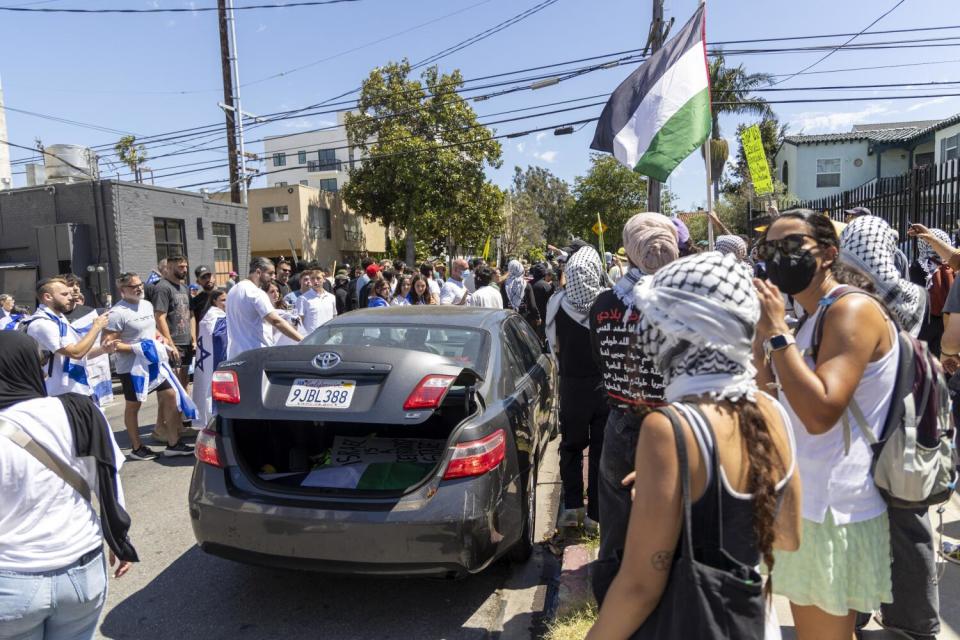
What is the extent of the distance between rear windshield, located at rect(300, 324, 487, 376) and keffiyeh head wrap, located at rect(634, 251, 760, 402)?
7.78 feet

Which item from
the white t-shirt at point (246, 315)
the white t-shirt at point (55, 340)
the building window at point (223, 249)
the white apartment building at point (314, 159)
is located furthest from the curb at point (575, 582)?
the white apartment building at point (314, 159)

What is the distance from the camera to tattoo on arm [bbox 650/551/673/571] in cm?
139

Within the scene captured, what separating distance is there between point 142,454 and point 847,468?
638 centimetres

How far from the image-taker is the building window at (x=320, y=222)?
35.9 meters

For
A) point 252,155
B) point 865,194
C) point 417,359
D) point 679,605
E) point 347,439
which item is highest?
point 252,155

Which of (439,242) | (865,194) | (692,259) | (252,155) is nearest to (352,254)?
(439,242)

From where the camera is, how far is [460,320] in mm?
4496

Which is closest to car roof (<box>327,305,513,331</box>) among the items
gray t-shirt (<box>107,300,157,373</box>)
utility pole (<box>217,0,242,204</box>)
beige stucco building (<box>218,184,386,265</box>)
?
gray t-shirt (<box>107,300,157,373</box>)

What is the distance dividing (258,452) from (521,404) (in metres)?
1.61

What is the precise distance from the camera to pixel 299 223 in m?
35.0

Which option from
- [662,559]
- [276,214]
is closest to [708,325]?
[662,559]

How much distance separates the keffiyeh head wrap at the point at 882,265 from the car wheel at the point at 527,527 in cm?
206

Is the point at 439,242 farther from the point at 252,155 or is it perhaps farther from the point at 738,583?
the point at 738,583

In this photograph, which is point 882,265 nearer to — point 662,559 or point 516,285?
point 662,559
